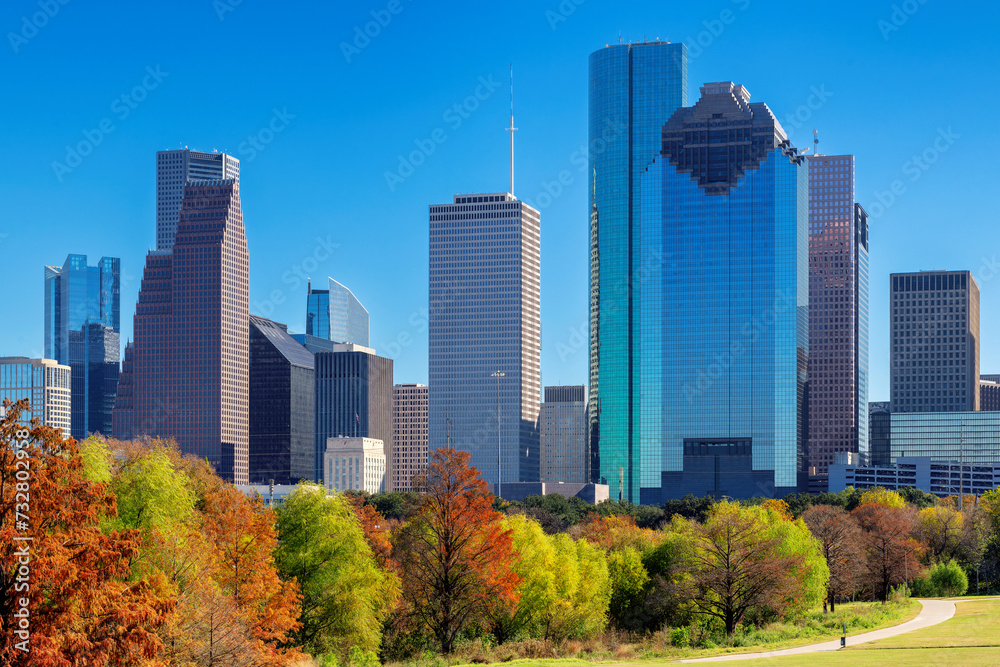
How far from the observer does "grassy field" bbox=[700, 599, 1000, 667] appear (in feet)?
→ 178

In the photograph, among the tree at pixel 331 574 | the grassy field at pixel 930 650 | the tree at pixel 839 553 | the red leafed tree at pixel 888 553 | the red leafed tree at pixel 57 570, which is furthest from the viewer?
the red leafed tree at pixel 888 553

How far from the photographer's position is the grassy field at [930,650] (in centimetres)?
5412

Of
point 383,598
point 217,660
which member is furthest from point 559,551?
point 217,660

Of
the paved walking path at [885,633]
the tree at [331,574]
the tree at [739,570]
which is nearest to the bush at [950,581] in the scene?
the paved walking path at [885,633]

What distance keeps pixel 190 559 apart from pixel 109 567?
16.0 meters

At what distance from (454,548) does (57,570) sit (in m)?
33.8

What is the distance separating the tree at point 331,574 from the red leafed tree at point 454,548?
3500 millimetres

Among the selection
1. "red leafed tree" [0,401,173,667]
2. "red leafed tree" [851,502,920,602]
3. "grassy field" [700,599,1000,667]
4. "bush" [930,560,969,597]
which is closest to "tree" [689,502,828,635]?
"grassy field" [700,599,1000,667]

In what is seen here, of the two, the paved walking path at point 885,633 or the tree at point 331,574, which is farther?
the tree at point 331,574

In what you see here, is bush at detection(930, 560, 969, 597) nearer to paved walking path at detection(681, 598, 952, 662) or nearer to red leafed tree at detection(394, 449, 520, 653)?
paved walking path at detection(681, 598, 952, 662)

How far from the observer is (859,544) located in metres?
111

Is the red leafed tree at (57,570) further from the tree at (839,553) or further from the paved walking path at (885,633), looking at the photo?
the tree at (839,553)

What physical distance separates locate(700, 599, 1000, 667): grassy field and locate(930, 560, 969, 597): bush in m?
35.1

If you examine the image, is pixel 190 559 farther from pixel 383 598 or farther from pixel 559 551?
pixel 559 551
